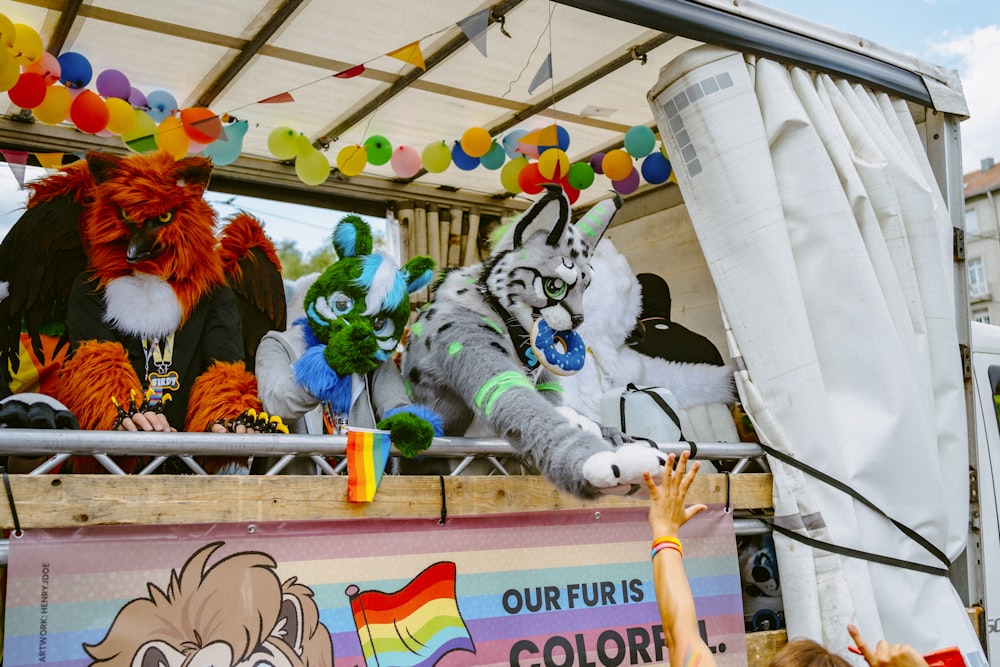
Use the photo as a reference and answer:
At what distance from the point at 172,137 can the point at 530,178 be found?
167cm

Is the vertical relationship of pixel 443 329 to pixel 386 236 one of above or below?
below

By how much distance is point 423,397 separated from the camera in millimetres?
2369

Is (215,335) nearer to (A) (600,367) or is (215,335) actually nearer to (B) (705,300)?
(A) (600,367)

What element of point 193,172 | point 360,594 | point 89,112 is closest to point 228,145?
point 89,112

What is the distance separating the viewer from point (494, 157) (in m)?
4.39

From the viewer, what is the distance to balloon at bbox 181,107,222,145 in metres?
3.66

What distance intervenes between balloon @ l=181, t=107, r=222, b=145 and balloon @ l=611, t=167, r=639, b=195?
185 centimetres

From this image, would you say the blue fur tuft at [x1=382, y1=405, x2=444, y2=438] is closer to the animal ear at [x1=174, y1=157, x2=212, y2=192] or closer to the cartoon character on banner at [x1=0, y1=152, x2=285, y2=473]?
the cartoon character on banner at [x1=0, y1=152, x2=285, y2=473]

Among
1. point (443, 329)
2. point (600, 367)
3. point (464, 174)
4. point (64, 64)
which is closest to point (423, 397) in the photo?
point (443, 329)

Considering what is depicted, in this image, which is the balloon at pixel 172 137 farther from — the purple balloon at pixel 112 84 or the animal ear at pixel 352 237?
the animal ear at pixel 352 237

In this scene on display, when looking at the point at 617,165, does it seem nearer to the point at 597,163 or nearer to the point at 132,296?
the point at 597,163

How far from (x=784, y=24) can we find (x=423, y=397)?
5.87ft

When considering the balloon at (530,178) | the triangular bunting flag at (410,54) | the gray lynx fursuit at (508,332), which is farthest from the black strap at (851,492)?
the balloon at (530,178)

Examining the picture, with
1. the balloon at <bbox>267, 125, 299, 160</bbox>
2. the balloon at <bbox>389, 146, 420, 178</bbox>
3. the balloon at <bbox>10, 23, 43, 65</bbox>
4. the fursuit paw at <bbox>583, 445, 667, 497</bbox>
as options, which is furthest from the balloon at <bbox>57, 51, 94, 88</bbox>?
the fursuit paw at <bbox>583, 445, 667, 497</bbox>
